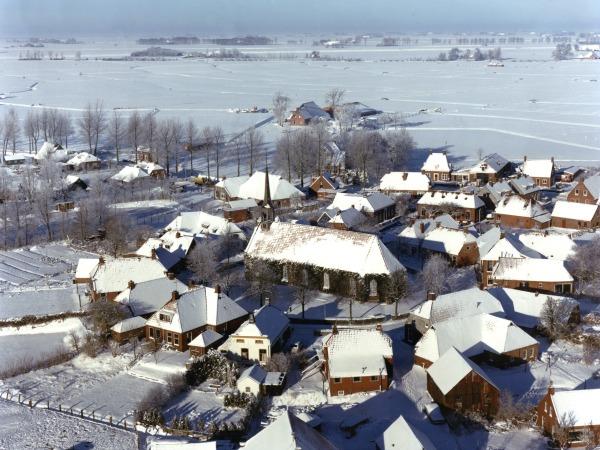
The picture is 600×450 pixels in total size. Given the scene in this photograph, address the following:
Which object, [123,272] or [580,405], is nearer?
[580,405]

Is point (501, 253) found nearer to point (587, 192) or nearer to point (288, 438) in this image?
point (587, 192)

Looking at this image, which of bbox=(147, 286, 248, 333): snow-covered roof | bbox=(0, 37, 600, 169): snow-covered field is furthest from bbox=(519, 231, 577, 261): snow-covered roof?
bbox=(0, 37, 600, 169): snow-covered field

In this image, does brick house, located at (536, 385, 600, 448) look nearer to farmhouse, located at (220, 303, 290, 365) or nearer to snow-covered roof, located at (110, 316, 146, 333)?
farmhouse, located at (220, 303, 290, 365)

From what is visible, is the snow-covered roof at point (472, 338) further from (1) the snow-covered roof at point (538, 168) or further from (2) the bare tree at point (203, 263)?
(1) the snow-covered roof at point (538, 168)

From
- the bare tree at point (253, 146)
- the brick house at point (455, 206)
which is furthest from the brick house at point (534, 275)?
the bare tree at point (253, 146)

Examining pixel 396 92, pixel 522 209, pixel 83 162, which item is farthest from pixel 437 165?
pixel 396 92

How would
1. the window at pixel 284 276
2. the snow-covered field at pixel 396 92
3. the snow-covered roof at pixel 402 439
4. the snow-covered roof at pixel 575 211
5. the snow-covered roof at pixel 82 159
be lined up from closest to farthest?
1. the snow-covered roof at pixel 402 439
2. the window at pixel 284 276
3. the snow-covered roof at pixel 575 211
4. the snow-covered roof at pixel 82 159
5. the snow-covered field at pixel 396 92
